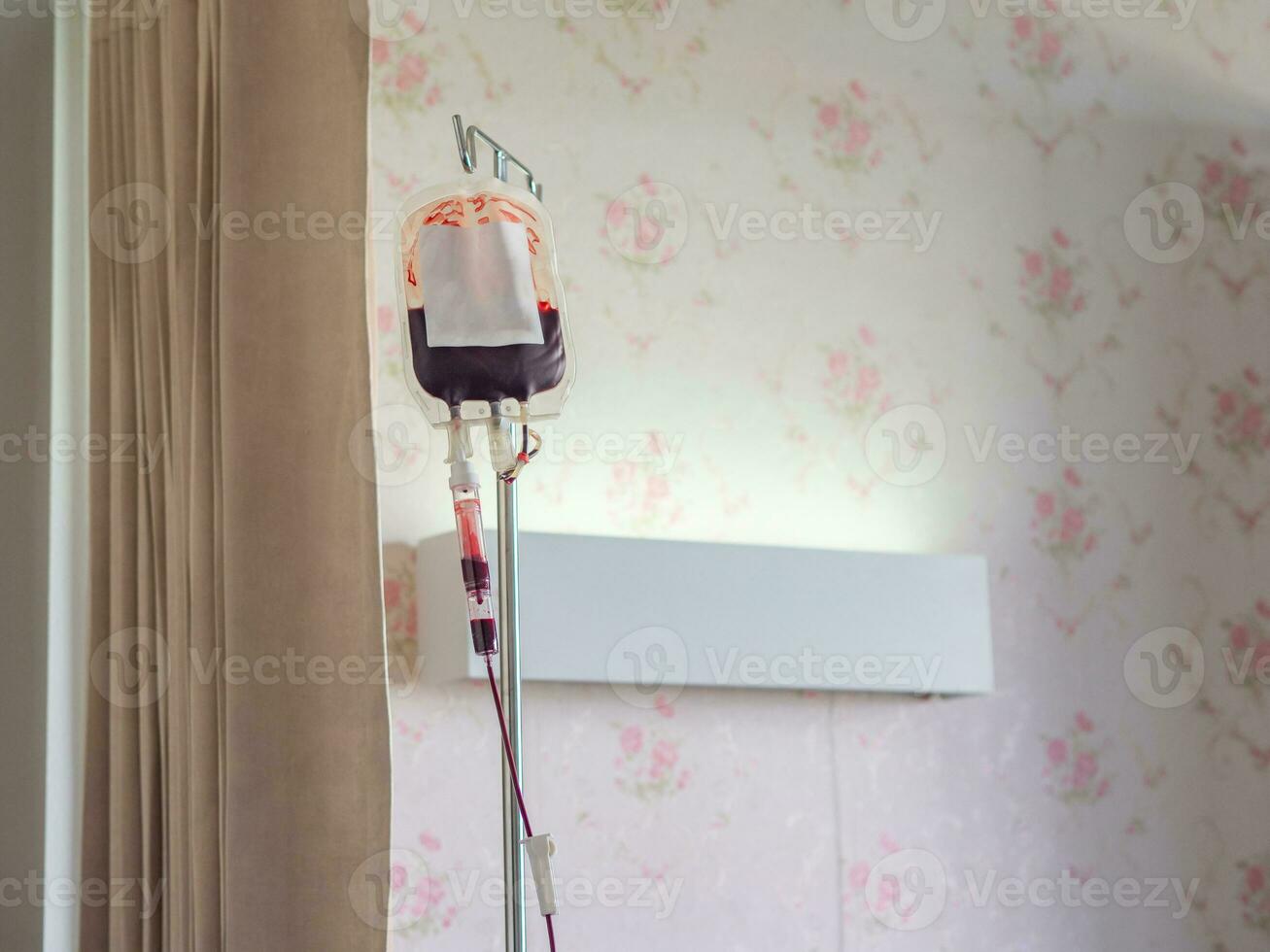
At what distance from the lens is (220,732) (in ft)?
4.60

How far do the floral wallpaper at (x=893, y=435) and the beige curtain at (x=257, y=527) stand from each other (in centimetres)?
53

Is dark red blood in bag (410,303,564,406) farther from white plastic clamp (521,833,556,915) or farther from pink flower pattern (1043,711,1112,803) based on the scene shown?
pink flower pattern (1043,711,1112,803)

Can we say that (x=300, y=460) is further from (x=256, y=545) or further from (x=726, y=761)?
(x=726, y=761)

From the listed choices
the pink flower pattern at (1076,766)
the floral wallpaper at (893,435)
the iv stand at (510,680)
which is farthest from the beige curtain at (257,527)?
the pink flower pattern at (1076,766)

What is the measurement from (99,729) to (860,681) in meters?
1.19

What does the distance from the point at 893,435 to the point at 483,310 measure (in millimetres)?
1554

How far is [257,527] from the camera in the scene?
4.28ft

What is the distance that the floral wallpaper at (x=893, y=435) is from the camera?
2.25m

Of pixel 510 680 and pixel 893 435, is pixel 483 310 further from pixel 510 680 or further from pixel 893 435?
pixel 893 435

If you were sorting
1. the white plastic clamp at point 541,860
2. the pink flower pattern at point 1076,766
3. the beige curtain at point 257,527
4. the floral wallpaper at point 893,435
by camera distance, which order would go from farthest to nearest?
the pink flower pattern at point 1076,766 → the floral wallpaper at point 893,435 → the beige curtain at point 257,527 → the white plastic clamp at point 541,860

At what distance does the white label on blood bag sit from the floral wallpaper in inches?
38.9

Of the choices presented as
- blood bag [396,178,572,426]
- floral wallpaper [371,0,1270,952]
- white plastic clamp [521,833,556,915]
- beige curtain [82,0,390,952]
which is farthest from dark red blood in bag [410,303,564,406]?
floral wallpaper [371,0,1270,952]

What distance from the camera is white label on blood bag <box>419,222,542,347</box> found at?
1189 millimetres

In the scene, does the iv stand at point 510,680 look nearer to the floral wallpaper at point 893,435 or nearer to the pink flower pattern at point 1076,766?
the floral wallpaper at point 893,435
